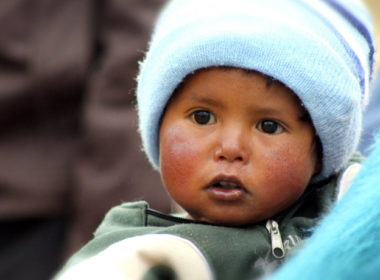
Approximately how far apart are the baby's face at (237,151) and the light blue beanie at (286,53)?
2cm

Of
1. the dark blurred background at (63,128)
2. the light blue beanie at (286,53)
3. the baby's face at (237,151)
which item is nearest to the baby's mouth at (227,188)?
the baby's face at (237,151)

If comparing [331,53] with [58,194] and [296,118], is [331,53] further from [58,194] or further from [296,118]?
[58,194]

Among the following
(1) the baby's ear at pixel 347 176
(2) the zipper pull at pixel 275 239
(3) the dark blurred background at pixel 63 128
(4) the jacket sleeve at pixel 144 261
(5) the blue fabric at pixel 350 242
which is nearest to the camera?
(5) the blue fabric at pixel 350 242

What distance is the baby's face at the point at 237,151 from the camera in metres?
1.03

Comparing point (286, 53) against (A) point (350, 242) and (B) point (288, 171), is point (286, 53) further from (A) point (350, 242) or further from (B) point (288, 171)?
(A) point (350, 242)

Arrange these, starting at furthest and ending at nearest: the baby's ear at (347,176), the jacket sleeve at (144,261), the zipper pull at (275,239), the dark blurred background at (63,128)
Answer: the dark blurred background at (63,128)
the baby's ear at (347,176)
the zipper pull at (275,239)
the jacket sleeve at (144,261)

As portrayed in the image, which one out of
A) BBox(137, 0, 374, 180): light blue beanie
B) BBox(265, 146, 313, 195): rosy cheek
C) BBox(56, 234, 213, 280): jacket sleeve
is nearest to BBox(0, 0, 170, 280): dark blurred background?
BBox(137, 0, 374, 180): light blue beanie

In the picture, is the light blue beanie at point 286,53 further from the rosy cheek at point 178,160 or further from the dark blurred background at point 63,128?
the dark blurred background at point 63,128

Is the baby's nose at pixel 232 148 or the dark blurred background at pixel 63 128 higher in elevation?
the baby's nose at pixel 232 148

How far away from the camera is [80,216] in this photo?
205 cm

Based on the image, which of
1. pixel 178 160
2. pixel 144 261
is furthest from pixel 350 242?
pixel 178 160

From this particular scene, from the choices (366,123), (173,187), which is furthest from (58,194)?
(173,187)

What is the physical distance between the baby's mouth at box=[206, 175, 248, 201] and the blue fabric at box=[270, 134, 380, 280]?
232 mm

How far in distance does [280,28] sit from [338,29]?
9 centimetres
